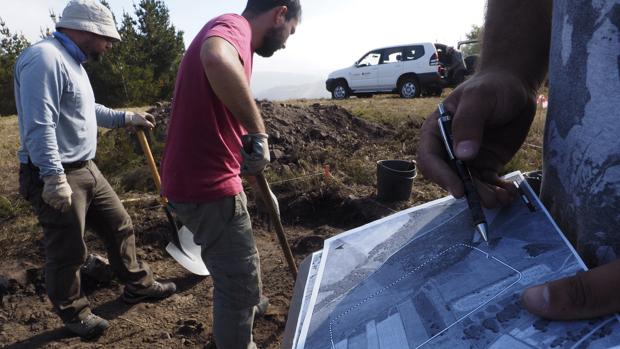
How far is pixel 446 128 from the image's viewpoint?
89 centimetres

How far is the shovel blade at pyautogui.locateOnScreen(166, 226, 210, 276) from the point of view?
11.7 ft

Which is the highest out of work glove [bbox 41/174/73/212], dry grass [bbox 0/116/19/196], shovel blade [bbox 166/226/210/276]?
work glove [bbox 41/174/73/212]

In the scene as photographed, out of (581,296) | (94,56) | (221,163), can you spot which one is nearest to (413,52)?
(94,56)

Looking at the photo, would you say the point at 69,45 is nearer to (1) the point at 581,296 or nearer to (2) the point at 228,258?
(2) the point at 228,258

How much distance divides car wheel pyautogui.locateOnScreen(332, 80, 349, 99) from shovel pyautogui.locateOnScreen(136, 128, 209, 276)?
11039mm

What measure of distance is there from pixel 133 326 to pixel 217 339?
1035 mm

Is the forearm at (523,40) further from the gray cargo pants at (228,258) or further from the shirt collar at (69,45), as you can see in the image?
the shirt collar at (69,45)

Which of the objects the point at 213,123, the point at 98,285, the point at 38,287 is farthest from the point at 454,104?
→ the point at 38,287

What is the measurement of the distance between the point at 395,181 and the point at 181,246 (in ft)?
7.04

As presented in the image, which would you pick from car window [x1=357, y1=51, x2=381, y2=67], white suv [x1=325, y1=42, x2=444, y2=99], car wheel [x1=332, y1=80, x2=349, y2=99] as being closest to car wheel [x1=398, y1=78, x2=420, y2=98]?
white suv [x1=325, y1=42, x2=444, y2=99]

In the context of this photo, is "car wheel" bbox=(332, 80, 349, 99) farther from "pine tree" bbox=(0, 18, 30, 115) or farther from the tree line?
"pine tree" bbox=(0, 18, 30, 115)

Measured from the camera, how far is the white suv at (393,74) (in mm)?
12236

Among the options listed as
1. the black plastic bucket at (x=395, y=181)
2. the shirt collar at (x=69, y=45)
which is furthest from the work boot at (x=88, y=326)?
the black plastic bucket at (x=395, y=181)

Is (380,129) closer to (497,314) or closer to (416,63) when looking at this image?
(416,63)
